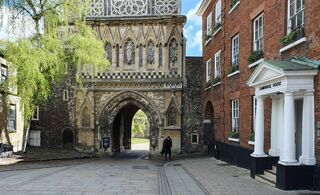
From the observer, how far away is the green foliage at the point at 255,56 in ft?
44.8

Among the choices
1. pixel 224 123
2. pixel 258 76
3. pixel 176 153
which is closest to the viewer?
pixel 258 76

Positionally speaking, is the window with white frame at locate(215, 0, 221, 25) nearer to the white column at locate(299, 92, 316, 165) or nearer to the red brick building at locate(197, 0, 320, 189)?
the red brick building at locate(197, 0, 320, 189)

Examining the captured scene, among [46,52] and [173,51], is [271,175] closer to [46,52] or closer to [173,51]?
[46,52]

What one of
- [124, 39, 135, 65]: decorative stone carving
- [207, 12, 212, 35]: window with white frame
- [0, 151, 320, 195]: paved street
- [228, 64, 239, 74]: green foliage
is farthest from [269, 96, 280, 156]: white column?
[124, 39, 135, 65]: decorative stone carving

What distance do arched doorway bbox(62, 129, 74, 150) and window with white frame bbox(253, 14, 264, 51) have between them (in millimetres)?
15357

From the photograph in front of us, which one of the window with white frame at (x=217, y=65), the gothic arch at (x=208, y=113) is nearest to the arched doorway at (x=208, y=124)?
the gothic arch at (x=208, y=113)

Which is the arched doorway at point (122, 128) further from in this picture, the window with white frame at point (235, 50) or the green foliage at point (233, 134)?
the window with white frame at point (235, 50)

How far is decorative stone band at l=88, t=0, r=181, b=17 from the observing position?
2511cm

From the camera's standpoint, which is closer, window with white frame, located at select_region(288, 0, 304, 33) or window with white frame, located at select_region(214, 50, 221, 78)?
window with white frame, located at select_region(288, 0, 304, 33)

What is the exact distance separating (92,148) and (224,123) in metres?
9.80

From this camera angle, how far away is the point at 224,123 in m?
19.0

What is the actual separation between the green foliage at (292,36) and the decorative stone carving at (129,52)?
49.1ft

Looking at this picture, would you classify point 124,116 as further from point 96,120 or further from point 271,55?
point 271,55

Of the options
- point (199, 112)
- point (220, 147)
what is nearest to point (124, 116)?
point (199, 112)
